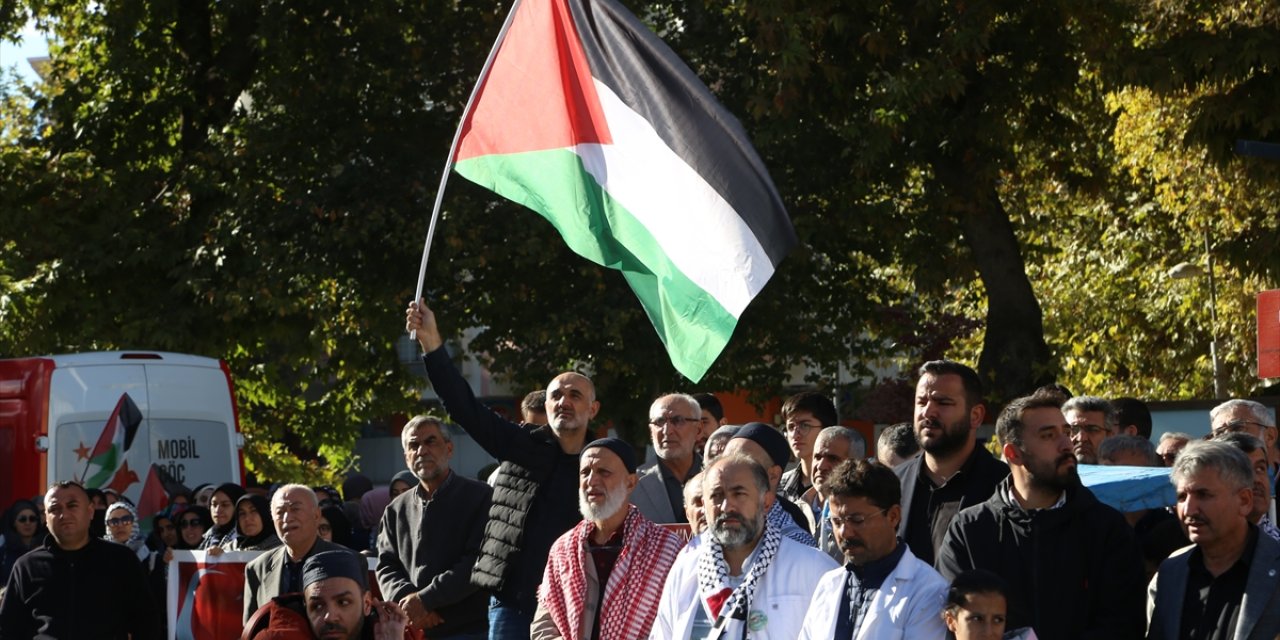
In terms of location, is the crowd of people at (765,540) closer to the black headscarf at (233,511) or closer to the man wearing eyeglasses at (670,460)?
the man wearing eyeglasses at (670,460)

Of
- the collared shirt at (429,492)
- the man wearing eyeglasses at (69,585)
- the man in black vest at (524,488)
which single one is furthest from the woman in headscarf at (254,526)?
the man in black vest at (524,488)

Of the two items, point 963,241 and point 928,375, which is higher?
point 963,241

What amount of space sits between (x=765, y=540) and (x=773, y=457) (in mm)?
1260

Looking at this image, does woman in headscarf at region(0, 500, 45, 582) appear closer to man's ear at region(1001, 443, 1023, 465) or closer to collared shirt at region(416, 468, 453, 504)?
collared shirt at region(416, 468, 453, 504)

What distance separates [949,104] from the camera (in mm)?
19656

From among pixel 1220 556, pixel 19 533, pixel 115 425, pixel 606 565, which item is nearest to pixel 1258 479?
pixel 1220 556

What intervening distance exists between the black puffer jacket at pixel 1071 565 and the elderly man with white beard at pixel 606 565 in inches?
55.5

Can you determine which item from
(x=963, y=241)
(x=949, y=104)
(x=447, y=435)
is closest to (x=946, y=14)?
(x=949, y=104)

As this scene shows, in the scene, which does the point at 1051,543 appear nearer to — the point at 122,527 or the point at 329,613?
the point at 329,613

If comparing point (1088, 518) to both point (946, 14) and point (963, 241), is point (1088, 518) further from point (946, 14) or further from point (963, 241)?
point (963, 241)

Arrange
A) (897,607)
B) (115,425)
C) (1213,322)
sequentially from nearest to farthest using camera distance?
(897,607), (115,425), (1213,322)

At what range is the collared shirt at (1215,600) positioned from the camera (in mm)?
5906

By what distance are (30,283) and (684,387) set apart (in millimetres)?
7891

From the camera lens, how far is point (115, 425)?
16.1 meters
